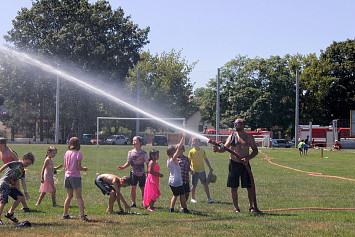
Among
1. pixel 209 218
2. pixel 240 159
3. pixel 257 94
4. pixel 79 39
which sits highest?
pixel 79 39

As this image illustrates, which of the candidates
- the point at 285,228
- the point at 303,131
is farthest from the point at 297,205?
the point at 303,131

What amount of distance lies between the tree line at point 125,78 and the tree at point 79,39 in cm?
13

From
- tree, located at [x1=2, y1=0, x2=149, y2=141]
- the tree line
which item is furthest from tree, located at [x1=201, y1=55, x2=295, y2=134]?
tree, located at [x1=2, y1=0, x2=149, y2=141]

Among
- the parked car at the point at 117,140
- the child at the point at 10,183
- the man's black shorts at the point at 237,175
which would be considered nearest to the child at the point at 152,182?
the man's black shorts at the point at 237,175

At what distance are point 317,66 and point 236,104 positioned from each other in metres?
14.7

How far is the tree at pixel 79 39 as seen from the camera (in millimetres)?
61438

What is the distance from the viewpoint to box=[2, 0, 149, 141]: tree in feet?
202

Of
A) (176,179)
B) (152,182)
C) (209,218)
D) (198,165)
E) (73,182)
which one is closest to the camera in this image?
(73,182)

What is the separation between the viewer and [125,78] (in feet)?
242

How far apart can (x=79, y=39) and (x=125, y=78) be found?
46.9 feet

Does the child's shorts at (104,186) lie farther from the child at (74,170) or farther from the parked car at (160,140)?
the parked car at (160,140)

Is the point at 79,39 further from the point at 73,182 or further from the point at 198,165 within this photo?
the point at 73,182

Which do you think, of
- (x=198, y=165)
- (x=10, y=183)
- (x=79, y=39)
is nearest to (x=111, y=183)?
(x=10, y=183)

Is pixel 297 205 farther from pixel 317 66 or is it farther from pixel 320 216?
pixel 317 66
